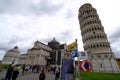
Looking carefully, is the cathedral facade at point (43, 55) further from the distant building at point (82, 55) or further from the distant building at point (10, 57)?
the distant building at point (10, 57)

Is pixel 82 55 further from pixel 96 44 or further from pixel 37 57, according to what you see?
pixel 37 57

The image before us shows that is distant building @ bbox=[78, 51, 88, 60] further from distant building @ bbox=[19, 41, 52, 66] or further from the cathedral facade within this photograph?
distant building @ bbox=[19, 41, 52, 66]

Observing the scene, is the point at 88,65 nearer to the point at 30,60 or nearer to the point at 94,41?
the point at 94,41

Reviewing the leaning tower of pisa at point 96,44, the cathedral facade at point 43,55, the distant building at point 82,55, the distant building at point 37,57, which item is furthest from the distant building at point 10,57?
the distant building at point 82,55

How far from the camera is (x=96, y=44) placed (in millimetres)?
44938

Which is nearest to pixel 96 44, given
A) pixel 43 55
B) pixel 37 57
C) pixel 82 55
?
pixel 43 55

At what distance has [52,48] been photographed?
3039 inches

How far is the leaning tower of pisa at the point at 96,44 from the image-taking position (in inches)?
1649

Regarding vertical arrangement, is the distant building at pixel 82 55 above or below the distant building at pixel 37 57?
below

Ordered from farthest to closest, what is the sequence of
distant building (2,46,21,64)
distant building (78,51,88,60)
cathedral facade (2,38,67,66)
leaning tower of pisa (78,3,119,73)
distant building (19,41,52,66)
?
distant building (2,46,21,64) → cathedral facade (2,38,67,66) → distant building (19,41,52,66) → leaning tower of pisa (78,3,119,73) → distant building (78,51,88,60)

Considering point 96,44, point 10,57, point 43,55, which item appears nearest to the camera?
point 96,44

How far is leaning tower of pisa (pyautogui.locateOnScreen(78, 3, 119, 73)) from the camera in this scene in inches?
1649

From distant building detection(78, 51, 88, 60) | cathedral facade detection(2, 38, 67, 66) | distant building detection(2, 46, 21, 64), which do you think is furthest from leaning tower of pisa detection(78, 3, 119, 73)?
distant building detection(2, 46, 21, 64)

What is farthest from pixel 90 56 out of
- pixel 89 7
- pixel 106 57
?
pixel 89 7
